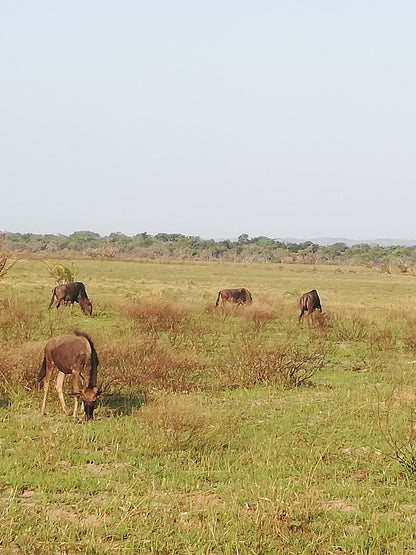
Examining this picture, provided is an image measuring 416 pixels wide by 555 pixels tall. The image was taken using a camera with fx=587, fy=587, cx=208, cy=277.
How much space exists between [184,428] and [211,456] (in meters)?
0.82

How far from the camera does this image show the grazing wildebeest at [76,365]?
823cm

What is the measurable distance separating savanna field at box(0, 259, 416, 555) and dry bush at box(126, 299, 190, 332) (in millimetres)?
3096

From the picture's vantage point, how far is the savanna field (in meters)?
4.98

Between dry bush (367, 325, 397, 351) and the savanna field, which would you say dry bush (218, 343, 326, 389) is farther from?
dry bush (367, 325, 397, 351)

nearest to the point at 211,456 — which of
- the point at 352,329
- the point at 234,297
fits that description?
the point at 352,329

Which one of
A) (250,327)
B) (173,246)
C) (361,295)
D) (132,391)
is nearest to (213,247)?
(173,246)

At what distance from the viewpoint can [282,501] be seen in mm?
5309

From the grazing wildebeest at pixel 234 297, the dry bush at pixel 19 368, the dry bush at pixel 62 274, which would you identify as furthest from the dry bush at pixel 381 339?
the dry bush at pixel 62 274

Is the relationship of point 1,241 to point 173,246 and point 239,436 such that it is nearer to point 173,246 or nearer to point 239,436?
point 239,436

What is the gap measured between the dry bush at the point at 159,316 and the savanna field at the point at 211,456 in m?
3.10

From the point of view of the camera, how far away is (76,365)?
27.9 ft

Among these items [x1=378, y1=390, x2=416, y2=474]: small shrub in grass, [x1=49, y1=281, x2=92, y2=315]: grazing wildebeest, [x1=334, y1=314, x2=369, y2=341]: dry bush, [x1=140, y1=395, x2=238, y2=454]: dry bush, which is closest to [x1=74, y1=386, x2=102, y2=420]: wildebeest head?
[x1=140, y1=395, x2=238, y2=454]: dry bush

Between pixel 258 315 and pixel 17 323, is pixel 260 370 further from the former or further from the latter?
pixel 258 315

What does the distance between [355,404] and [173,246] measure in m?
115
